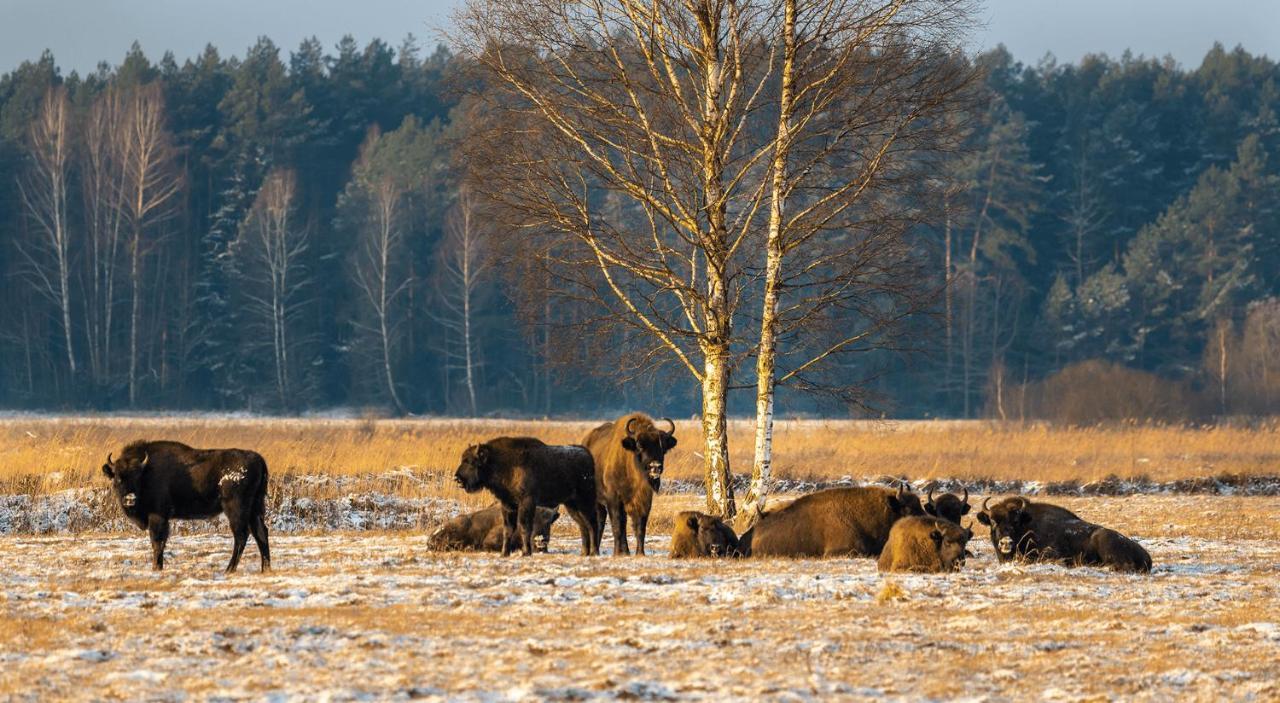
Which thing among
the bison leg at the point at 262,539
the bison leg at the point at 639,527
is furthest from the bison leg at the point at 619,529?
the bison leg at the point at 262,539

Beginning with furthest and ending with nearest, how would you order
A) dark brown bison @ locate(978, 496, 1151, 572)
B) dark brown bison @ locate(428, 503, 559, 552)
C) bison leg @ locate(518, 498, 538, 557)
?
dark brown bison @ locate(428, 503, 559, 552)
bison leg @ locate(518, 498, 538, 557)
dark brown bison @ locate(978, 496, 1151, 572)

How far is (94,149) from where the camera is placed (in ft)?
253

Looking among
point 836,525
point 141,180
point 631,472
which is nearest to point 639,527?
point 631,472

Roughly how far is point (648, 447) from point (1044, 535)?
4.52 meters

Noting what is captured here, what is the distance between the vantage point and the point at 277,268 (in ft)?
256

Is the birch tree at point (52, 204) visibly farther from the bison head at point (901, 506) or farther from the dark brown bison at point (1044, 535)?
the dark brown bison at point (1044, 535)

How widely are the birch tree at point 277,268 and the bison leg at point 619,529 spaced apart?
5996 centimetres

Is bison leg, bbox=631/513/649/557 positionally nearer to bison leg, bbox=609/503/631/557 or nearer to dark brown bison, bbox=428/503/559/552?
bison leg, bbox=609/503/631/557

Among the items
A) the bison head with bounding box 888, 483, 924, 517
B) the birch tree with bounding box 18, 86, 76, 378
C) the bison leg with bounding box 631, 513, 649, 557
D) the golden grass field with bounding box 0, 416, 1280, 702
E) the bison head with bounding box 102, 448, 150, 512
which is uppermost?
the birch tree with bounding box 18, 86, 76, 378

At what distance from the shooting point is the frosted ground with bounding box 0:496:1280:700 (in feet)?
30.0

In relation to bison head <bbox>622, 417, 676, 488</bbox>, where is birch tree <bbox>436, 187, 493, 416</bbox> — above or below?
above

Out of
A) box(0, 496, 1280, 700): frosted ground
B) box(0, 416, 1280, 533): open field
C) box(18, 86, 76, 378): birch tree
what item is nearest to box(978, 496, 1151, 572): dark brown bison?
box(0, 496, 1280, 700): frosted ground

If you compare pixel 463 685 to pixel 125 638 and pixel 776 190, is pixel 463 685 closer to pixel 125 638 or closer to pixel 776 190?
pixel 125 638

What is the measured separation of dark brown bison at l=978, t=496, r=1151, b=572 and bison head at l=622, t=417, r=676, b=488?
3.66m
